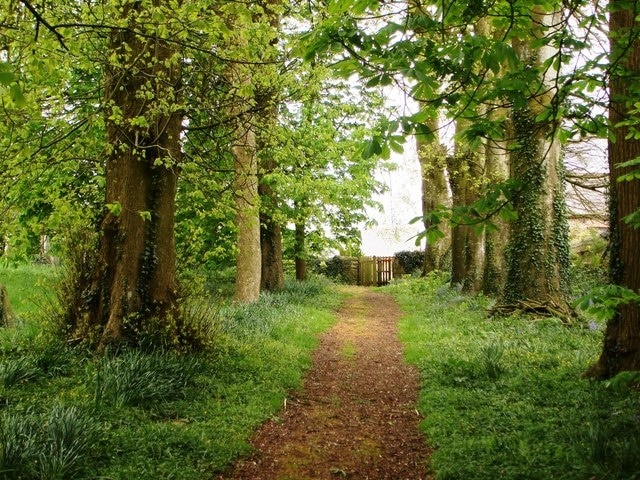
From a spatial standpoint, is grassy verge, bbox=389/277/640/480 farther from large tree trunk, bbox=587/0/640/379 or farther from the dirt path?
large tree trunk, bbox=587/0/640/379

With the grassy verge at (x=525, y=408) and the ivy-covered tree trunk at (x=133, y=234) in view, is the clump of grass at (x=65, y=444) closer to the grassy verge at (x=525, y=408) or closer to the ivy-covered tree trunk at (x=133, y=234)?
the ivy-covered tree trunk at (x=133, y=234)

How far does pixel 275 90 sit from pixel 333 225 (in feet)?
29.8

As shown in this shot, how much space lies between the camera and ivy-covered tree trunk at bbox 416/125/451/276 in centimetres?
1652

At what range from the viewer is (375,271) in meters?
31.0

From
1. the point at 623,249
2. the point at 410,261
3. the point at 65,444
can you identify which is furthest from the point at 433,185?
the point at 65,444

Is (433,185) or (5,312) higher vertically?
(433,185)

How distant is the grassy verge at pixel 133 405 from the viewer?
3.74 meters

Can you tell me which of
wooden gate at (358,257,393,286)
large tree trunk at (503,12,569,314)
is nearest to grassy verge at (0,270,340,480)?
large tree trunk at (503,12,569,314)

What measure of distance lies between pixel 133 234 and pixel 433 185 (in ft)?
51.2

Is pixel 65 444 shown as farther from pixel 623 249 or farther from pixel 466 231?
pixel 466 231

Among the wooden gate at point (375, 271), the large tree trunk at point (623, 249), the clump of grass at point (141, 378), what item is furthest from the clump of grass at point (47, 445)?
the wooden gate at point (375, 271)

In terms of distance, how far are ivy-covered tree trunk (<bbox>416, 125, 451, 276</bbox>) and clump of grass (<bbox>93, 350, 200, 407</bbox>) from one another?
11.1m

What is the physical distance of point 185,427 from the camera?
470 cm

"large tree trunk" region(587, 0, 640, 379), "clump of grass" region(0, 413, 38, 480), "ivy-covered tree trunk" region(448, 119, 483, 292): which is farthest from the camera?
"ivy-covered tree trunk" region(448, 119, 483, 292)
